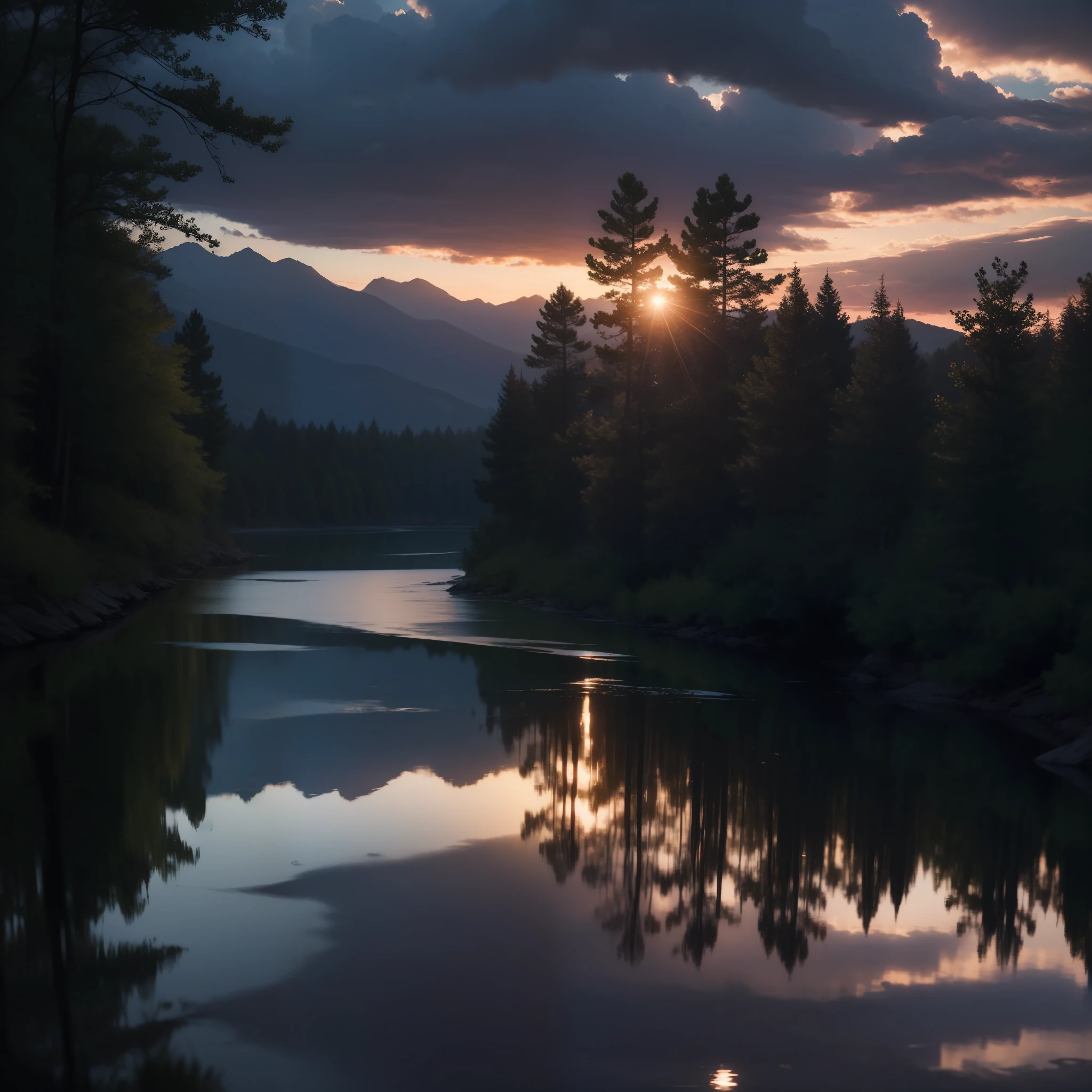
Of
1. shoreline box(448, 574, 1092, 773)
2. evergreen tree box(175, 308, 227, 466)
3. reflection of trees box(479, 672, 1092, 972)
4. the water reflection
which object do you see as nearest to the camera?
the water reflection

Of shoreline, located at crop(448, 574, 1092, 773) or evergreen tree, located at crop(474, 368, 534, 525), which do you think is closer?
shoreline, located at crop(448, 574, 1092, 773)

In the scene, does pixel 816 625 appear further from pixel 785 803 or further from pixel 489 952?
pixel 489 952

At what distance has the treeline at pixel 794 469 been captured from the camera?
30625 mm

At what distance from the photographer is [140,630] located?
39469 millimetres

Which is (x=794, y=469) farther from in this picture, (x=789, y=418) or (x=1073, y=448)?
(x=1073, y=448)

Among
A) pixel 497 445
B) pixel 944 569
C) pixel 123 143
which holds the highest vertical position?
pixel 123 143

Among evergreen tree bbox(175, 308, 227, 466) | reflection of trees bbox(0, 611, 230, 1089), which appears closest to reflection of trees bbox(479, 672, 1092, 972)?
reflection of trees bbox(0, 611, 230, 1089)

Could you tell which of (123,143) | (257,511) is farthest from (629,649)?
(257,511)

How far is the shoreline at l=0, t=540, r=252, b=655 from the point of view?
32688mm

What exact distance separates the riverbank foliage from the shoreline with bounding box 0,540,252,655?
25.9 inches

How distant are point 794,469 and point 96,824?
36.3m

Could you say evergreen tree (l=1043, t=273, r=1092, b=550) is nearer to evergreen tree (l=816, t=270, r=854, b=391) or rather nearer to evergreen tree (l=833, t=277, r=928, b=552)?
evergreen tree (l=833, t=277, r=928, b=552)

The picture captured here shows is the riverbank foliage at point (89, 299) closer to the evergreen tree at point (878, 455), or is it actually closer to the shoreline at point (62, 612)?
the shoreline at point (62, 612)

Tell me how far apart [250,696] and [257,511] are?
473 ft
